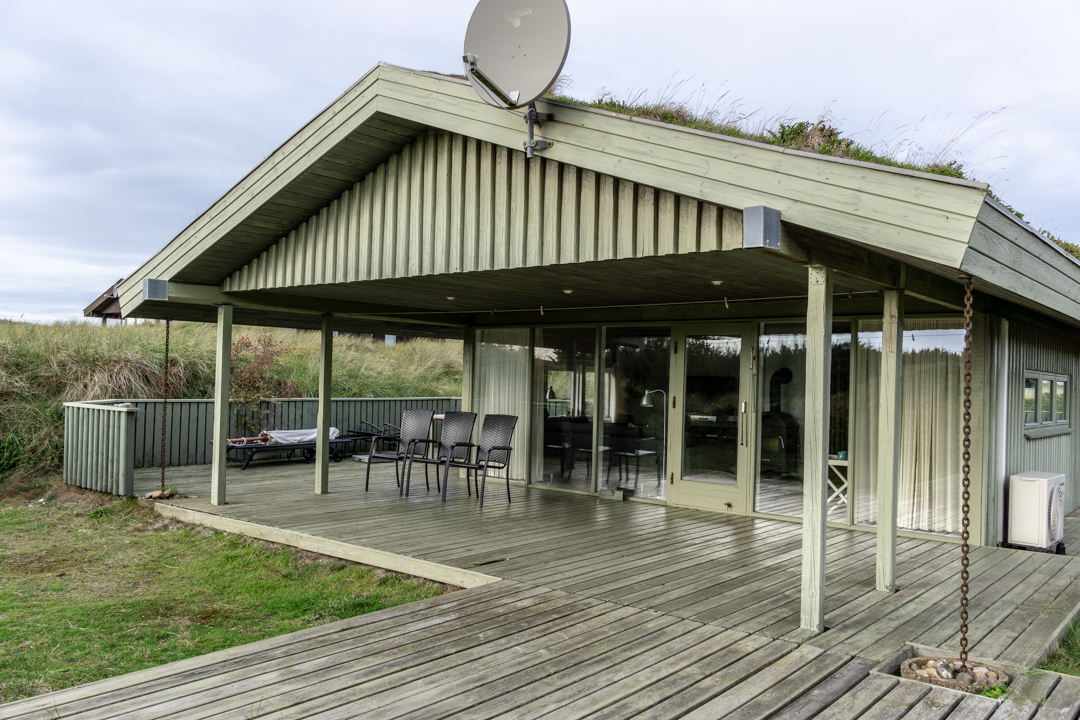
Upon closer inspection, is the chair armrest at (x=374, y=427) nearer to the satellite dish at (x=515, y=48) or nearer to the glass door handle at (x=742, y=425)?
the glass door handle at (x=742, y=425)

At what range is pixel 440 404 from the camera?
43.0 feet

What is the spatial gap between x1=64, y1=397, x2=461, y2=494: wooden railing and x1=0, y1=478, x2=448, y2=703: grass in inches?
39.2

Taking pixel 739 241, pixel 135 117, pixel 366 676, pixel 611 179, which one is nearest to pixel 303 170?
pixel 611 179

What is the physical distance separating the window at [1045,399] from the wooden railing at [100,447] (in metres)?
8.54

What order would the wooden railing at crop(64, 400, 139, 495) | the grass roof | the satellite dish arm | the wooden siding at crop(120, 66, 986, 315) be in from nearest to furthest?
the wooden siding at crop(120, 66, 986, 315) → the satellite dish arm → the grass roof → the wooden railing at crop(64, 400, 139, 495)

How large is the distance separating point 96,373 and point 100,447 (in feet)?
9.36

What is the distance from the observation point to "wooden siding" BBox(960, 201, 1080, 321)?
129 inches

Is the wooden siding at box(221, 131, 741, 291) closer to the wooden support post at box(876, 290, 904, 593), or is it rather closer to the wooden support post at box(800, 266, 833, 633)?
the wooden support post at box(800, 266, 833, 633)

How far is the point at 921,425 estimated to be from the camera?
235 inches

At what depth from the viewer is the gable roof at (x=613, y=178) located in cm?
319

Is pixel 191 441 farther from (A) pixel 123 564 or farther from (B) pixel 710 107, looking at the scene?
(B) pixel 710 107

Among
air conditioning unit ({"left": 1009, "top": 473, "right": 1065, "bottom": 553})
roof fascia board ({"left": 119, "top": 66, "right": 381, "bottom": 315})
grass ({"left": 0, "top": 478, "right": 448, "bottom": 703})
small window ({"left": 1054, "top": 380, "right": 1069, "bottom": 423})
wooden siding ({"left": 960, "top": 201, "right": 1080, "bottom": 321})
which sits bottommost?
grass ({"left": 0, "top": 478, "right": 448, "bottom": 703})

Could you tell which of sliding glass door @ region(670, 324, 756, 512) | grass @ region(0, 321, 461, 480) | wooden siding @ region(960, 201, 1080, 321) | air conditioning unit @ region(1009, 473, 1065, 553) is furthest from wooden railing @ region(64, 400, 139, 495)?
air conditioning unit @ region(1009, 473, 1065, 553)

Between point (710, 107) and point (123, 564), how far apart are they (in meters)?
5.69
